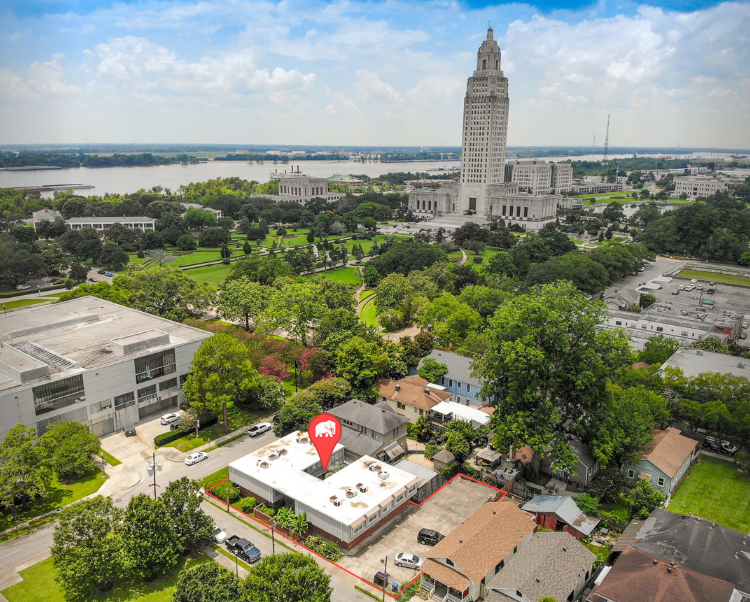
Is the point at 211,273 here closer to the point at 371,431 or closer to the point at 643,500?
the point at 371,431

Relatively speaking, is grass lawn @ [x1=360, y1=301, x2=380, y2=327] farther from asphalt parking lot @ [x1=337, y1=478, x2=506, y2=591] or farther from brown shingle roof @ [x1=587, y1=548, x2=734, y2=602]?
brown shingle roof @ [x1=587, y1=548, x2=734, y2=602]

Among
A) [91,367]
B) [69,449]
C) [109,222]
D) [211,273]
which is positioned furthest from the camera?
[109,222]

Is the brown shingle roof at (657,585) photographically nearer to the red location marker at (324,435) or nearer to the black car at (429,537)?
the black car at (429,537)

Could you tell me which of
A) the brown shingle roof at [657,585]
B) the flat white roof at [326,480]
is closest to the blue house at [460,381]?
the flat white roof at [326,480]

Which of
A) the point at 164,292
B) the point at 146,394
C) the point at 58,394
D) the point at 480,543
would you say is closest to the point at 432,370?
the point at 480,543

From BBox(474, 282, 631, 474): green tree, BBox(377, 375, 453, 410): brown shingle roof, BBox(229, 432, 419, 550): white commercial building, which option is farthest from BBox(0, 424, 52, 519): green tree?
BBox(474, 282, 631, 474): green tree

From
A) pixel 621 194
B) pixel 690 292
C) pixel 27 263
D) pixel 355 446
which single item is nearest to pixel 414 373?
pixel 355 446
